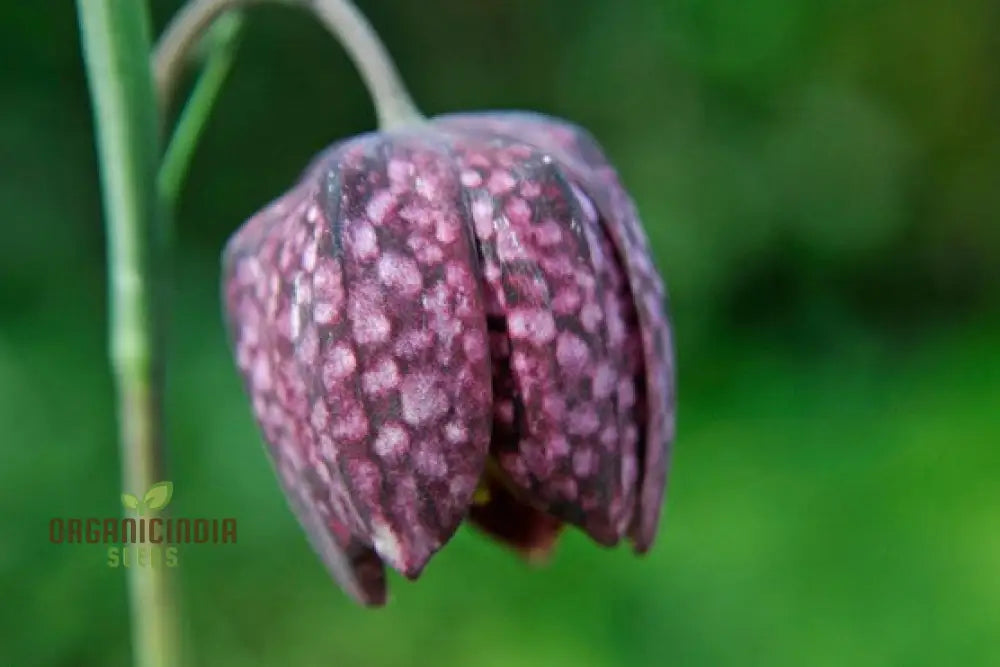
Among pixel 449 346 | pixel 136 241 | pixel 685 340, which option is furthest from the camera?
pixel 685 340

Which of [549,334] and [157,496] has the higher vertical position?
[549,334]

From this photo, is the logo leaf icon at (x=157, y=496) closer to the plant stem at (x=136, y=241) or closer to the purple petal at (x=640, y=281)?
the plant stem at (x=136, y=241)

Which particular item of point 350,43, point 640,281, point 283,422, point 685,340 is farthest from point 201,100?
point 685,340

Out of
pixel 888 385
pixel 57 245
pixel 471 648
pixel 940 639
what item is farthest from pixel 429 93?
pixel 940 639

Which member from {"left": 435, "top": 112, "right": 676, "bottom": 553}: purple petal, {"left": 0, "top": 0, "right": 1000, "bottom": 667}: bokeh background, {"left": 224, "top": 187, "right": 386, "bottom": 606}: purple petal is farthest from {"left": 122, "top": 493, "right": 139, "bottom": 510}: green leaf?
{"left": 0, "top": 0, "right": 1000, "bottom": 667}: bokeh background

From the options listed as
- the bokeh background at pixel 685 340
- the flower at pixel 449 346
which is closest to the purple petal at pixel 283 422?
the flower at pixel 449 346

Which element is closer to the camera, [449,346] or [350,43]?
[449,346]

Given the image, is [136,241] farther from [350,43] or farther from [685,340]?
[685,340]
